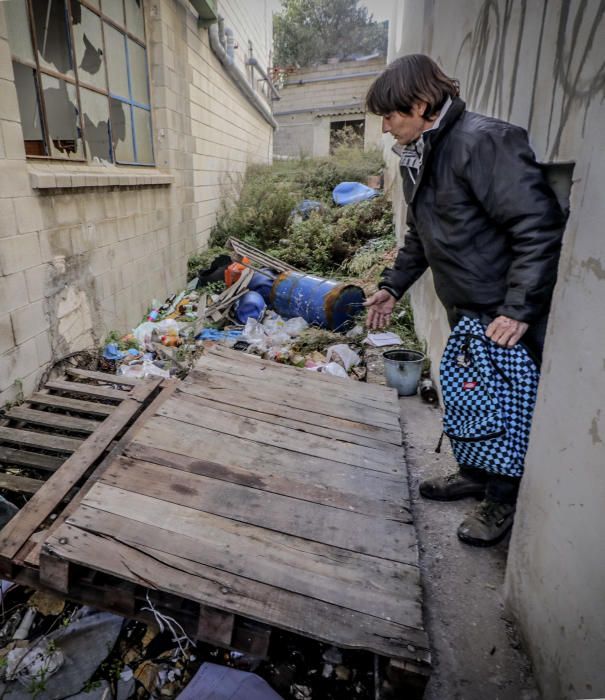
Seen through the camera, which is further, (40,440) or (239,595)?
(40,440)

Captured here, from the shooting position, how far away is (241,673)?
1552mm

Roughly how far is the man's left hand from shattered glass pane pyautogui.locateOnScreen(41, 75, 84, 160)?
3.45 m

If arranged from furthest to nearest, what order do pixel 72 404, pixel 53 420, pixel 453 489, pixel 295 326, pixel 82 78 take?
pixel 295 326
pixel 82 78
pixel 72 404
pixel 53 420
pixel 453 489

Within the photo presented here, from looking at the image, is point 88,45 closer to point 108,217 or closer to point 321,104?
point 108,217

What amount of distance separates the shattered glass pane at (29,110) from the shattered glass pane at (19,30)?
0.08m

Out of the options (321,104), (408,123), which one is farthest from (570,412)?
(321,104)

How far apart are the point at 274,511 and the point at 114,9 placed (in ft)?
16.2

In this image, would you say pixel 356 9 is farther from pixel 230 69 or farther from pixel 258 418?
pixel 258 418

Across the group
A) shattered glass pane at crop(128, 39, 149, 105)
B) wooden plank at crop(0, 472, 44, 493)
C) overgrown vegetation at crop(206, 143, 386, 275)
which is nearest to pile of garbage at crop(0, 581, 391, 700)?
wooden plank at crop(0, 472, 44, 493)

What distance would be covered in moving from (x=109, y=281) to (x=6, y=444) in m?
1.96

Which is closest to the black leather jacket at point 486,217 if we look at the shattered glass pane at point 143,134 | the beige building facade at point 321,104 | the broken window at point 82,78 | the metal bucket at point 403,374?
the metal bucket at point 403,374

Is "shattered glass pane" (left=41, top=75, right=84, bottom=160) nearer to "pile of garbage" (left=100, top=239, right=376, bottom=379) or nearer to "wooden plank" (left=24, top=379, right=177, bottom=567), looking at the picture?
"pile of garbage" (left=100, top=239, right=376, bottom=379)

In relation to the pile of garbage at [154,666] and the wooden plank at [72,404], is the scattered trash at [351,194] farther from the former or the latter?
the pile of garbage at [154,666]

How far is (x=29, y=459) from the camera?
2414 mm
